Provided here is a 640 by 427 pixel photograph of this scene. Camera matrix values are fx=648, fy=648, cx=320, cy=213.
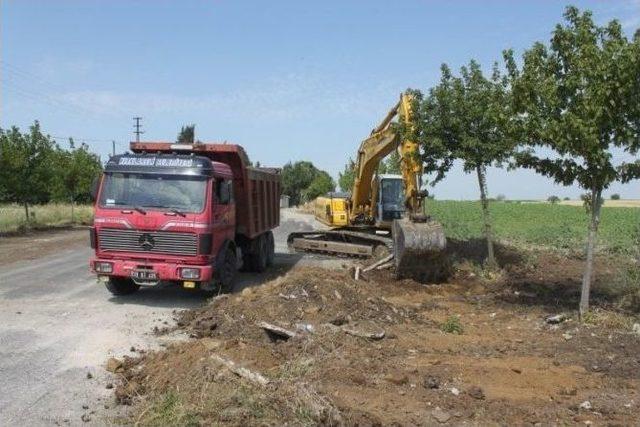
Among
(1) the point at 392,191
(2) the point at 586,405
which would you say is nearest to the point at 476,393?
(2) the point at 586,405

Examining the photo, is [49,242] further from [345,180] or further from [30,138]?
[345,180]

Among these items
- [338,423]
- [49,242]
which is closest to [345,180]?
[49,242]

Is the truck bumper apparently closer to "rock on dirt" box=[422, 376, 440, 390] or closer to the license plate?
the license plate

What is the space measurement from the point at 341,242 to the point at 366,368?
1357 cm

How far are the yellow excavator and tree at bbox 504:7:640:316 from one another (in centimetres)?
366

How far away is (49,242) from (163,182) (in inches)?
582

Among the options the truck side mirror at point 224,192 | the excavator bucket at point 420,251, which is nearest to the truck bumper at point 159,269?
the truck side mirror at point 224,192

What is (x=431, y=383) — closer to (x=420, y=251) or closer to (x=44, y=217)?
(x=420, y=251)

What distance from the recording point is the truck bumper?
11.0m

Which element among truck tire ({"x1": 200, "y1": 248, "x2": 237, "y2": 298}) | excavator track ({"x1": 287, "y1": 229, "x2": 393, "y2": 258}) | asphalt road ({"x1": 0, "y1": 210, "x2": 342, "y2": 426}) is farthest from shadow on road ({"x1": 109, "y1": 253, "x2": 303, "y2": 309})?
excavator track ({"x1": 287, "y1": 229, "x2": 393, "y2": 258})

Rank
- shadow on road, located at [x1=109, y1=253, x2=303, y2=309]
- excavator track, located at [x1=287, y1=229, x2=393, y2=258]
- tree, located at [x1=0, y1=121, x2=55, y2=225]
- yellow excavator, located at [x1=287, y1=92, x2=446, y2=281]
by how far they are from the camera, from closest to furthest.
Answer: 1. shadow on road, located at [x1=109, y1=253, x2=303, y2=309]
2. yellow excavator, located at [x1=287, y1=92, x2=446, y2=281]
3. excavator track, located at [x1=287, y1=229, x2=393, y2=258]
4. tree, located at [x1=0, y1=121, x2=55, y2=225]

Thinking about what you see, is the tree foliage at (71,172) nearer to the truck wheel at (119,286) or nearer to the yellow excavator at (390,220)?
the yellow excavator at (390,220)

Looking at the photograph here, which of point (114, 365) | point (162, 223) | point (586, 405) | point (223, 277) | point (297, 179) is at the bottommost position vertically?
point (586, 405)

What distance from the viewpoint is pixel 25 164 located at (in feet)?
97.1
